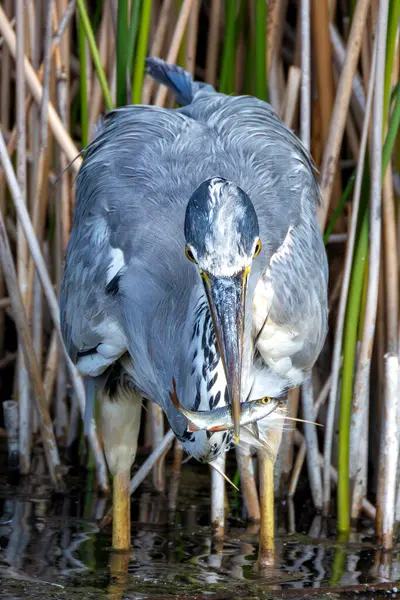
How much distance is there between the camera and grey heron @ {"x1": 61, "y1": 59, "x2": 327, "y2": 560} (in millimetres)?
2656

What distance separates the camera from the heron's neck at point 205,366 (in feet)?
7.95

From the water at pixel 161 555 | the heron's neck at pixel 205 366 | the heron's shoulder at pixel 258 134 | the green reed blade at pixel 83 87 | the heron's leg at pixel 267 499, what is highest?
the green reed blade at pixel 83 87

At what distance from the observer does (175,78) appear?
347 centimetres

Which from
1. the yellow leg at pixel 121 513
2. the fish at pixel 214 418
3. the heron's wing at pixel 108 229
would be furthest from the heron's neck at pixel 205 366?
the yellow leg at pixel 121 513

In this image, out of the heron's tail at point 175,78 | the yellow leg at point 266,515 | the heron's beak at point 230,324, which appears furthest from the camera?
the heron's tail at point 175,78

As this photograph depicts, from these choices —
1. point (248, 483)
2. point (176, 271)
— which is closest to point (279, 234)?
point (176, 271)

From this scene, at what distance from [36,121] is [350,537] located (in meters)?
1.84

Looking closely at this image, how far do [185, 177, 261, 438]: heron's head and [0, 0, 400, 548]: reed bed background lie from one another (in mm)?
1101

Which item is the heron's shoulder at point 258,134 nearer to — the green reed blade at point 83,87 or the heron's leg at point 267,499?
the green reed blade at point 83,87

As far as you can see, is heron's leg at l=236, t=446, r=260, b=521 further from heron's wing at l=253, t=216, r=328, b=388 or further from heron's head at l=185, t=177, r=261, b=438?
heron's head at l=185, t=177, r=261, b=438

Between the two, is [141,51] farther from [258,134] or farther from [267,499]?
[267,499]

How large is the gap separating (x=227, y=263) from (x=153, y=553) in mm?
1390

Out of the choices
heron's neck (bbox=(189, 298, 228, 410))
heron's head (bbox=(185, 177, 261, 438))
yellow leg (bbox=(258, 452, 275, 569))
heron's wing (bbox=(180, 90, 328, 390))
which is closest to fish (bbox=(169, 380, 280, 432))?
heron's head (bbox=(185, 177, 261, 438))

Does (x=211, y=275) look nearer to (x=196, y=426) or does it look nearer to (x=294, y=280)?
(x=196, y=426)
